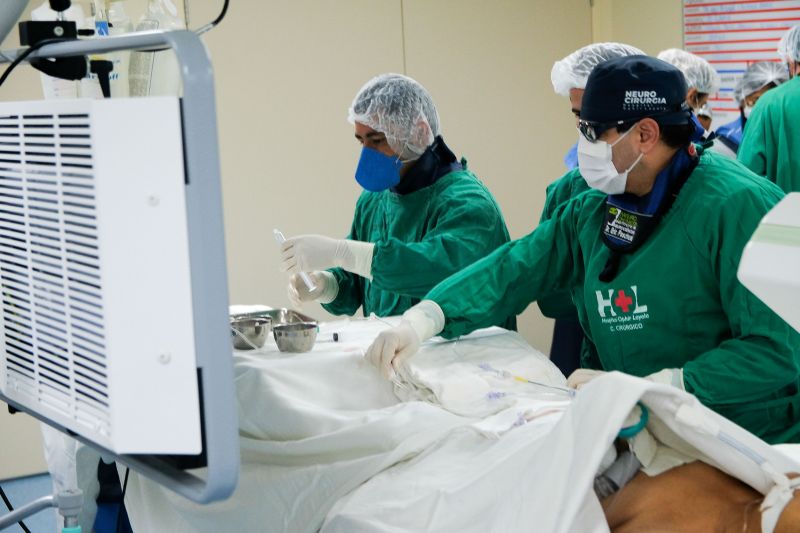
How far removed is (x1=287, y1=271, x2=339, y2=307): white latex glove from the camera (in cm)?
287

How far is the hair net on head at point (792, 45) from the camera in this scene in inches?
135

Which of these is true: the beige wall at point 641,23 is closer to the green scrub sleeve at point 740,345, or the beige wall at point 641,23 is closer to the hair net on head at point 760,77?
the hair net on head at point 760,77

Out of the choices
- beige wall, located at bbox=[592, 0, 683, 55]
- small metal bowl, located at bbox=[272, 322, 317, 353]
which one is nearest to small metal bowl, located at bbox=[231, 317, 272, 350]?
small metal bowl, located at bbox=[272, 322, 317, 353]

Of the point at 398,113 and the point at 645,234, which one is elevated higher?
the point at 398,113

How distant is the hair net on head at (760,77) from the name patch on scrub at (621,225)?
2085 millimetres

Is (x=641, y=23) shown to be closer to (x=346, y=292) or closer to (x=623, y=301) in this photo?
(x=346, y=292)

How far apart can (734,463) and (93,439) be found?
32.9 inches

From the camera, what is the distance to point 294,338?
2.06 m

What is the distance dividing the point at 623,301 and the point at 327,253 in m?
0.93

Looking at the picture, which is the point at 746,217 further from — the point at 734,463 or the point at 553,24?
the point at 553,24

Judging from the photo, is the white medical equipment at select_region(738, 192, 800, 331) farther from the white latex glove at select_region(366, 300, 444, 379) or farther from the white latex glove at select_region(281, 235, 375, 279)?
the white latex glove at select_region(281, 235, 375, 279)

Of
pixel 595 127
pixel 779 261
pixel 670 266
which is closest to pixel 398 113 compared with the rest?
pixel 595 127

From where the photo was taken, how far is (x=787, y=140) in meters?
3.40

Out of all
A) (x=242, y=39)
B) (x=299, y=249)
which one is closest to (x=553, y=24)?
(x=242, y=39)
